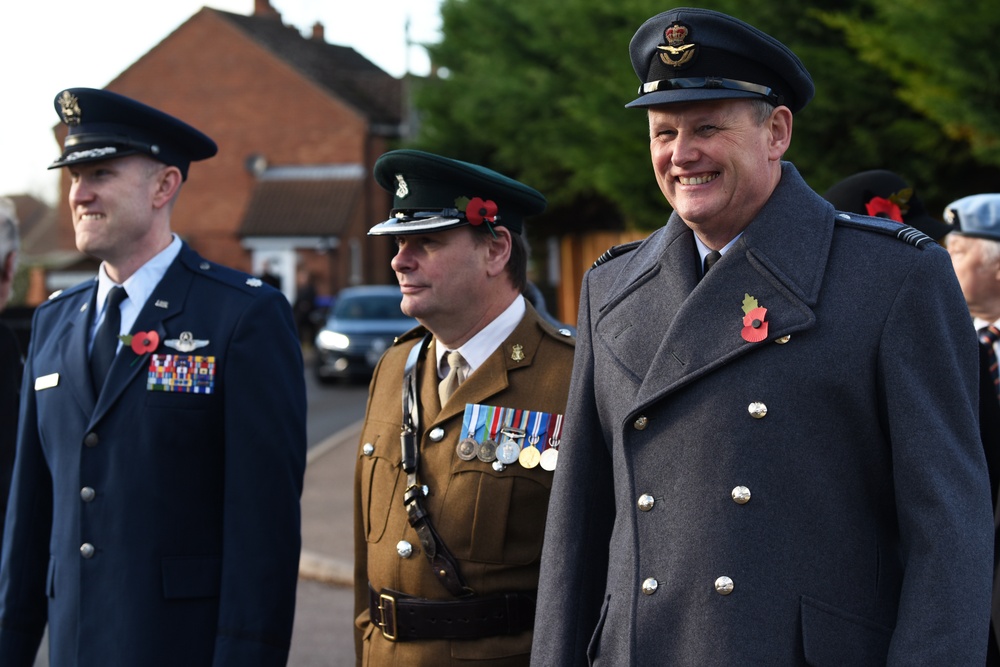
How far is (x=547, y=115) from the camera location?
773 inches

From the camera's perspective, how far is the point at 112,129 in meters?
3.67

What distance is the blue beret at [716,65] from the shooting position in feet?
8.11

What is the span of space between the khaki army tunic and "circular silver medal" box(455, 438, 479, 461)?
0.02m

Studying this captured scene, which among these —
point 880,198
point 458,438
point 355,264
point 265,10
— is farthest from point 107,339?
point 265,10

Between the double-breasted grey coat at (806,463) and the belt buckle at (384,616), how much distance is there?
2.97 feet

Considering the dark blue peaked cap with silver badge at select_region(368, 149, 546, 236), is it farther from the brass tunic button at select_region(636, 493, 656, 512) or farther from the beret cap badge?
the brass tunic button at select_region(636, 493, 656, 512)

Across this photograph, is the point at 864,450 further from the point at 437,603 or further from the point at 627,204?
the point at 627,204

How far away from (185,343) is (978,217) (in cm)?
295

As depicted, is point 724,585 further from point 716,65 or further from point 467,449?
point 467,449

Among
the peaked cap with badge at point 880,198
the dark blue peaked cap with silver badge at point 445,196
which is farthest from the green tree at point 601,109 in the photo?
the dark blue peaked cap with silver badge at point 445,196

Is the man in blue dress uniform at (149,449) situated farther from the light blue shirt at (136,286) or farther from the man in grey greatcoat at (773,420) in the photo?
the man in grey greatcoat at (773,420)

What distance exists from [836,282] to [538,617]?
961mm

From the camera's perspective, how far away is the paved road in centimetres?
693

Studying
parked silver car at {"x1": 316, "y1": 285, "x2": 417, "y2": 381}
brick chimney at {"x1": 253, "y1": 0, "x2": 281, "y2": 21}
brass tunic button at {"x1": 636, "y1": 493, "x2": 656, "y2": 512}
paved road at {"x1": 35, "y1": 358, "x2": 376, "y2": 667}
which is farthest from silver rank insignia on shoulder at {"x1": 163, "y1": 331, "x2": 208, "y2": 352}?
brick chimney at {"x1": 253, "y1": 0, "x2": 281, "y2": 21}
